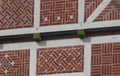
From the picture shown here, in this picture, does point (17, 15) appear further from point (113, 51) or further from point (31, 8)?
point (113, 51)

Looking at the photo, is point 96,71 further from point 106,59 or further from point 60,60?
point 60,60

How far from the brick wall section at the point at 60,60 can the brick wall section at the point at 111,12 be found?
0.78m

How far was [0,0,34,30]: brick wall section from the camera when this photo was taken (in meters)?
29.0

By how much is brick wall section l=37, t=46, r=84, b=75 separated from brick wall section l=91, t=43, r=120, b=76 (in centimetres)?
28

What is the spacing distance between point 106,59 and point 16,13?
238 centimetres

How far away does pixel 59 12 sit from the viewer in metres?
28.8

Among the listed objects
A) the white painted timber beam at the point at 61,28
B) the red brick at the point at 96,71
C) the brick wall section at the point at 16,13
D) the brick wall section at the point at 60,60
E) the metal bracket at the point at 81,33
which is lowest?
the red brick at the point at 96,71

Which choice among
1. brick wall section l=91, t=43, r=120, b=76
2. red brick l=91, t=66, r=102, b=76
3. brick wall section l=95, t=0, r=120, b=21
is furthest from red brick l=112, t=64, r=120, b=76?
brick wall section l=95, t=0, r=120, b=21

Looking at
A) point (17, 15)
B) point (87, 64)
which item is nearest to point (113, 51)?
point (87, 64)

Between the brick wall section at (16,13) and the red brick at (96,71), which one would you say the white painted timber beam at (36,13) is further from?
the red brick at (96,71)

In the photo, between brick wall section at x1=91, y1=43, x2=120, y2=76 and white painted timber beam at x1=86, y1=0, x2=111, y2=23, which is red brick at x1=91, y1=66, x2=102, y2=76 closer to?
brick wall section at x1=91, y1=43, x2=120, y2=76

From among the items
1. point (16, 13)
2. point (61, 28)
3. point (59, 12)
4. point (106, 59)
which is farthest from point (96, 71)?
point (16, 13)

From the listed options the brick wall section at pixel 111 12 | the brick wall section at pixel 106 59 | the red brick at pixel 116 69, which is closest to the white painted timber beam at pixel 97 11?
the brick wall section at pixel 111 12

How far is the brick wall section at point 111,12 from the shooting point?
28422mm
